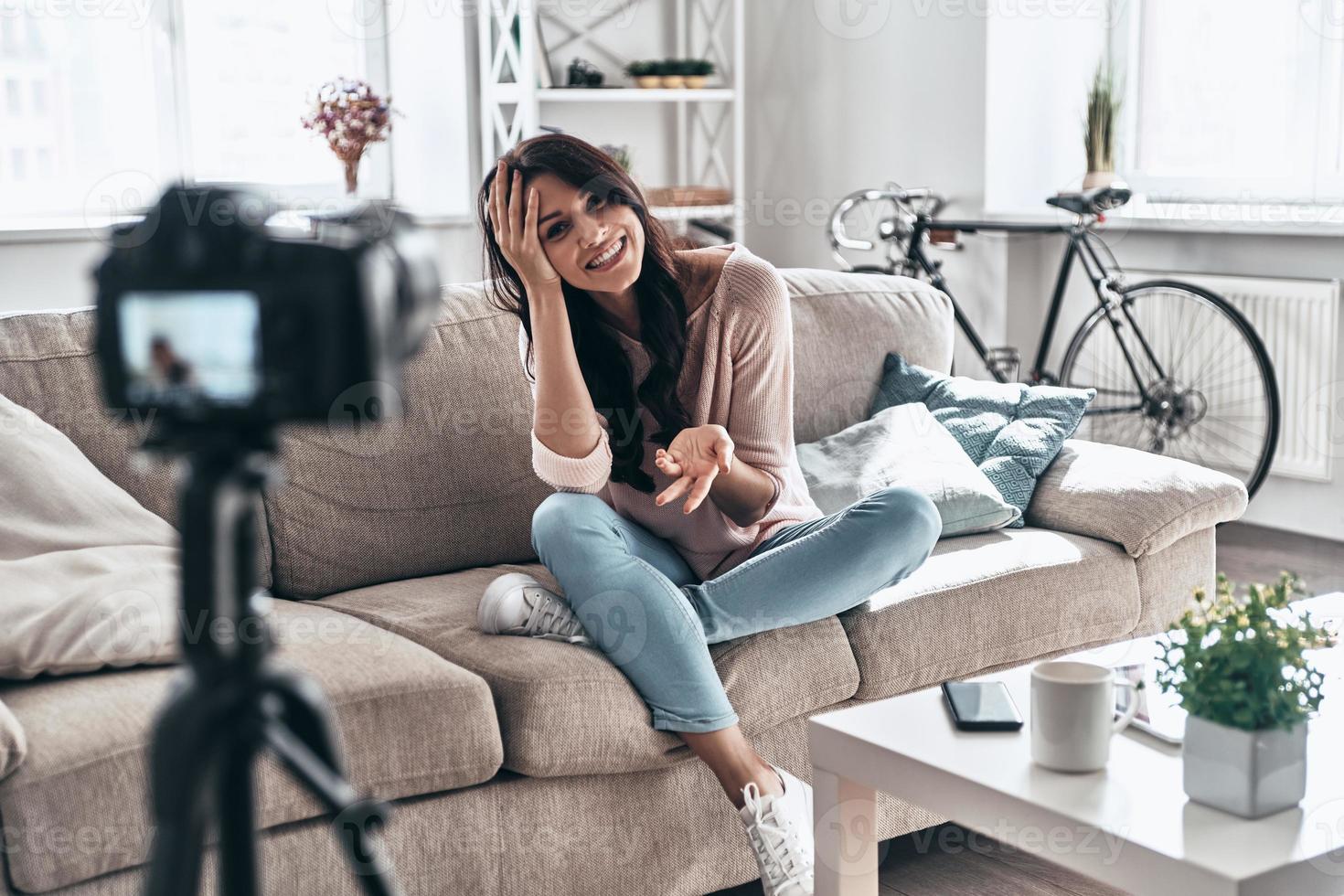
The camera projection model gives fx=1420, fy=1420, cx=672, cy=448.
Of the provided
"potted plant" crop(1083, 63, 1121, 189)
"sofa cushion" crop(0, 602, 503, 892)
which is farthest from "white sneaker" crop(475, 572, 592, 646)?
"potted plant" crop(1083, 63, 1121, 189)

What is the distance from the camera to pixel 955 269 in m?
4.41

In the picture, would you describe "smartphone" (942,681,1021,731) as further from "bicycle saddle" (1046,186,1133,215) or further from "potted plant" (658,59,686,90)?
"potted plant" (658,59,686,90)

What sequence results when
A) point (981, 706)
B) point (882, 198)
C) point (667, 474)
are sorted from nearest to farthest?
point (981, 706) → point (667, 474) → point (882, 198)

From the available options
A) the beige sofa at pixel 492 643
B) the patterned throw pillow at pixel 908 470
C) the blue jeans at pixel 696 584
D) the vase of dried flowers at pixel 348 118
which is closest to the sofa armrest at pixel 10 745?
the beige sofa at pixel 492 643

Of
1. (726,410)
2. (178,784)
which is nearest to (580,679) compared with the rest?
(726,410)

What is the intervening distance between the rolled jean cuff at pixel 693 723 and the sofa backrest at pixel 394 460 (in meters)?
0.54

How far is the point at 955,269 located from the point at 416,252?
398 centimetres

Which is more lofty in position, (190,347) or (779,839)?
(190,347)

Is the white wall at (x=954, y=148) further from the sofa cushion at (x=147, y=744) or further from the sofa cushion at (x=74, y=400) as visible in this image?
the sofa cushion at (x=147, y=744)

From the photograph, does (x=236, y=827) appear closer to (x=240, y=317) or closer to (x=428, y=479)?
(x=240, y=317)

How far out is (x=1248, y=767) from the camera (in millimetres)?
1169

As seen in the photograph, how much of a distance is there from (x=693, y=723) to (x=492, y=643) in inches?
10.5

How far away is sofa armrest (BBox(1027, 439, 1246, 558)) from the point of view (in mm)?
2127

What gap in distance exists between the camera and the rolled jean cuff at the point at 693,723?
1.61 m
